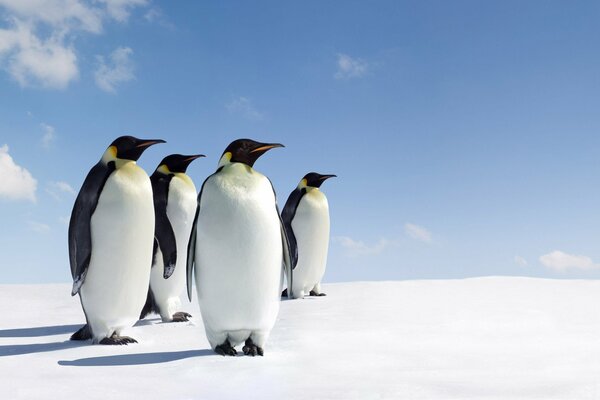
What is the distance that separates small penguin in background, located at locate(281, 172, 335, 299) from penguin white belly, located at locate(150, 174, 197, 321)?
8.44ft

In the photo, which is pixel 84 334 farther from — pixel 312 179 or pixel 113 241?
pixel 312 179

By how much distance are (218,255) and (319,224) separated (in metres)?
5.03

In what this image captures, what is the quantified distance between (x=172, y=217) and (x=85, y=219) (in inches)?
61.9

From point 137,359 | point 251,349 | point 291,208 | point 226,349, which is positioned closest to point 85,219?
point 137,359

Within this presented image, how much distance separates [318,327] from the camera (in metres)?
6.32

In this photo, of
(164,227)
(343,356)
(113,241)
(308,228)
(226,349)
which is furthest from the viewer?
(308,228)

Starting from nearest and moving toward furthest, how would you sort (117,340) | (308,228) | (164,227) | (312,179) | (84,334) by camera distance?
(117,340), (84,334), (164,227), (308,228), (312,179)

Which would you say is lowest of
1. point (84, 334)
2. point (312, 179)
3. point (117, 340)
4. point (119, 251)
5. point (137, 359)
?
point (137, 359)

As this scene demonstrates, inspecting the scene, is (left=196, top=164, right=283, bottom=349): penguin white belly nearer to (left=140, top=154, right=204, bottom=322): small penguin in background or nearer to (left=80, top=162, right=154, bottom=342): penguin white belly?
(left=80, top=162, right=154, bottom=342): penguin white belly

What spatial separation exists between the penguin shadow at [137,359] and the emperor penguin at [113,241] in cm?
56

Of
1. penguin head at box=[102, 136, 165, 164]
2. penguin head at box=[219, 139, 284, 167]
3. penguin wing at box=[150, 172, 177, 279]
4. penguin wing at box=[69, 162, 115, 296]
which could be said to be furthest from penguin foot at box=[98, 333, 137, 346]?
penguin head at box=[219, 139, 284, 167]

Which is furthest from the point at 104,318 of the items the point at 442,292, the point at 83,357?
the point at 442,292

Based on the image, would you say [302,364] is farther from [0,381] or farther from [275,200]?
[0,381]

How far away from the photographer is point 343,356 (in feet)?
15.8
